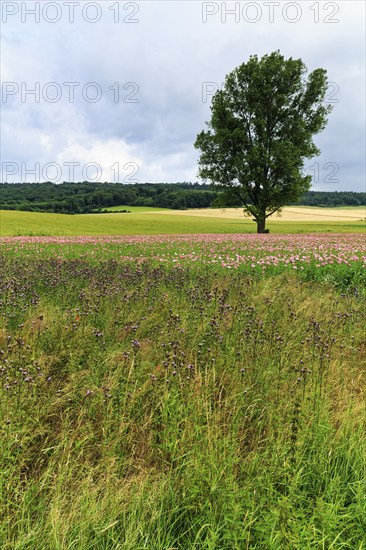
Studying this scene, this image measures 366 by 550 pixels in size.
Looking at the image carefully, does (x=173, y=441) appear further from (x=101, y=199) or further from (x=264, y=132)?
(x=101, y=199)

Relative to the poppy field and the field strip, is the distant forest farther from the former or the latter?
the poppy field

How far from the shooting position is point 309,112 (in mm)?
34750

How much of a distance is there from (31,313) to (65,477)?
2786 mm

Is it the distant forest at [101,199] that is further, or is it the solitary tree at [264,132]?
the distant forest at [101,199]

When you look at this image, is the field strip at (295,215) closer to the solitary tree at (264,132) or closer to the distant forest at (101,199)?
the distant forest at (101,199)

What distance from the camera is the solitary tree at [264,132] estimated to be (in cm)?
3247

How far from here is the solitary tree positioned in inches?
1278

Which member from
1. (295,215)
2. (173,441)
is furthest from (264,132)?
(295,215)

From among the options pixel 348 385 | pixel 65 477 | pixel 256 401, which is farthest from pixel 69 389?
pixel 348 385

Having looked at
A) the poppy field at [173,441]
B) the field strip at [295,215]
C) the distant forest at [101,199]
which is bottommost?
the poppy field at [173,441]

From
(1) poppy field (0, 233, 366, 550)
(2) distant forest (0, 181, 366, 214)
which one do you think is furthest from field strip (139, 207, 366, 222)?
(1) poppy field (0, 233, 366, 550)

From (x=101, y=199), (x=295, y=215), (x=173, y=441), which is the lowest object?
(x=173, y=441)

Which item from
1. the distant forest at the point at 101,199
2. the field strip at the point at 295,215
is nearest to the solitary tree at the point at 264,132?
the field strip at the point at 295,215

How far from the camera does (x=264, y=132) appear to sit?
3288 centimetres
